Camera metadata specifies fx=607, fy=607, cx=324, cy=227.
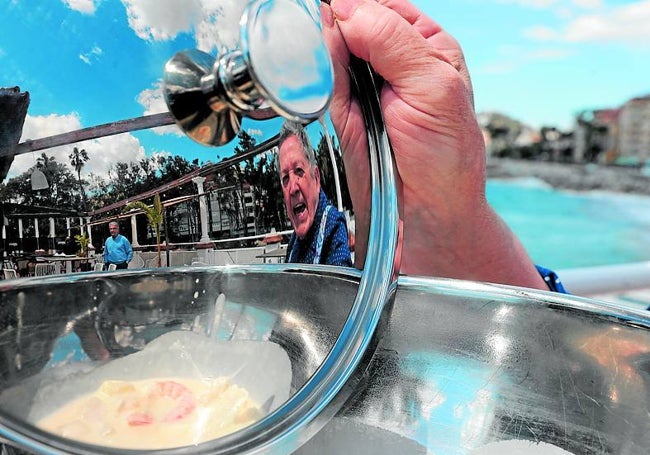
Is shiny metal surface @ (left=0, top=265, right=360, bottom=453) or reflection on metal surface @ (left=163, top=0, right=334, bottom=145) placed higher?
reflection on metal surface @ (left=163, top=0, right=334, bottom=145)

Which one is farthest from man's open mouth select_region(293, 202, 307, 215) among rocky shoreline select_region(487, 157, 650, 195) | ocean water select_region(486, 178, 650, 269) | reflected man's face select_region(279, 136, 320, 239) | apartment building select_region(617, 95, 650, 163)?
apartment building select_region(617, 95, 650, 163)

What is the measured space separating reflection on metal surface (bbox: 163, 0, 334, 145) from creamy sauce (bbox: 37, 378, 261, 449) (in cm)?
10

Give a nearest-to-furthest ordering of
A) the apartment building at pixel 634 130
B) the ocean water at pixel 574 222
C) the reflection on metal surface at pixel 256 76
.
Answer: the reflection on metal surface at pixel 256 76 → the ocean water at pixel 574 222 → the apartment building at pixel 634 130

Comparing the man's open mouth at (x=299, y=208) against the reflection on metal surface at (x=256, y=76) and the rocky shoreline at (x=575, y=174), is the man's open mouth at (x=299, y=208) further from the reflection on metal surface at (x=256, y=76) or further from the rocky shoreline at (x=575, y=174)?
the rocky shoreline at (x=575, y=174)

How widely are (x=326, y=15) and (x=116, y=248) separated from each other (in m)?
0.13

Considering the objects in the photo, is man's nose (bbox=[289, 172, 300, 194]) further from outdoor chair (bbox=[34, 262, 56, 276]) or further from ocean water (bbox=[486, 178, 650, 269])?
ocean water (bbox=[486, 178, 650, 269])

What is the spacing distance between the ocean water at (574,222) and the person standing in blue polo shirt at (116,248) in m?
7.34

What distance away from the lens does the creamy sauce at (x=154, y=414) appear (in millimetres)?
229

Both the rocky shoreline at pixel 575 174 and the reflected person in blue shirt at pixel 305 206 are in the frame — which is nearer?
the reflected person in blue shirt at pixel 305 206

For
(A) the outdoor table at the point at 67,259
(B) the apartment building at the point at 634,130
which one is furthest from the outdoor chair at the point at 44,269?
(B) the apartment building at the point at 634,130

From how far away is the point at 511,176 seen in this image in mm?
16906

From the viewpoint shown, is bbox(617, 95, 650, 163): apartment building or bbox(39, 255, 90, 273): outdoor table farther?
→ bbox(617, 95, 650, 163): apartment building

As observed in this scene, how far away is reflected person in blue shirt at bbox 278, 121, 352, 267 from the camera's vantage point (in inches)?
9.9

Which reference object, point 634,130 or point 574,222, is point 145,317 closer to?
point 574,222
